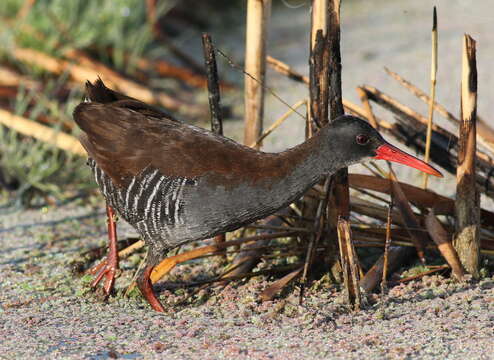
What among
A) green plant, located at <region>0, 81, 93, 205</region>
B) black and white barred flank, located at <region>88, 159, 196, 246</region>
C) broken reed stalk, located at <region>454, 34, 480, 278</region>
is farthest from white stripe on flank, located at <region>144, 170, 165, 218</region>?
green plant, located at <region>0, 81, 93, 205</region>

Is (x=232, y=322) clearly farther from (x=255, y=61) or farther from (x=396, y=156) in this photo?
(x=255, y=61)

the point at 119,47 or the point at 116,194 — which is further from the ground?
the point at 119,47

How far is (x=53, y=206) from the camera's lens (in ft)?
15.9

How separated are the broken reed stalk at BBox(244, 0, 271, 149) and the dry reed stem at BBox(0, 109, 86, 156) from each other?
5.22ft

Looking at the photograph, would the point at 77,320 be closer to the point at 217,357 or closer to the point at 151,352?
the point at 151,352

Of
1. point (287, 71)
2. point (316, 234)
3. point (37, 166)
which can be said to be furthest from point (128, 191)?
point (37, 166)

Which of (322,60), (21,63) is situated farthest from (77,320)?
(21,63)

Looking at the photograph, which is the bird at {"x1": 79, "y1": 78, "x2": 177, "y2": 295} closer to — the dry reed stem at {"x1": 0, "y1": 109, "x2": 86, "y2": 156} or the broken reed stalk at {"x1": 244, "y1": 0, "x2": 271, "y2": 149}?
the broken reed stalk at {"x1": 244, "y1": 0, "x2": 271, "y2": 149}

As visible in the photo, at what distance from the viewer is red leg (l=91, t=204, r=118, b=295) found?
363 cm

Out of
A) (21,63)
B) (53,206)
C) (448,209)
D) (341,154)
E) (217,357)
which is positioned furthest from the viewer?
(21,63)

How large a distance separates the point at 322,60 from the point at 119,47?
141 inches

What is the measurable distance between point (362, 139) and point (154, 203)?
35.0 inches

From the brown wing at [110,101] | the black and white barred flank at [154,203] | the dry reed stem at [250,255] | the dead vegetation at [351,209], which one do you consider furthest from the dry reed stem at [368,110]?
the black and white barred flank at [154,203]

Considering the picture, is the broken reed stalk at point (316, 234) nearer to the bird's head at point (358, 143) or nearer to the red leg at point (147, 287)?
the bird's head at point (358, 143)
